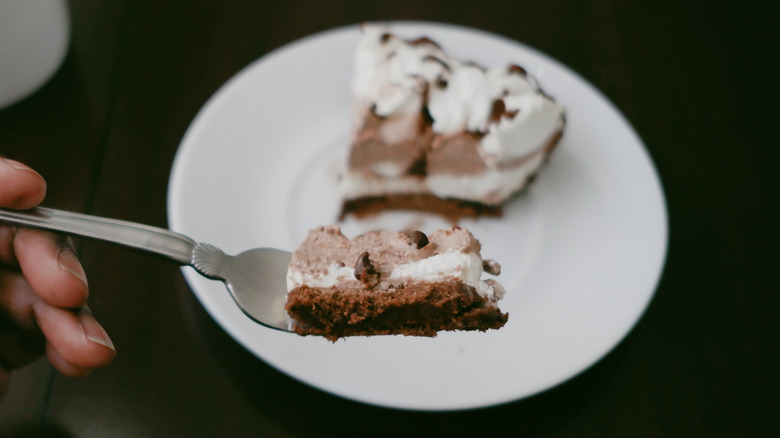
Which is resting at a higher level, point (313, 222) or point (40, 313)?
point (313, 222)

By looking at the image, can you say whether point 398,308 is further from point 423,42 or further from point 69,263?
point 423,42

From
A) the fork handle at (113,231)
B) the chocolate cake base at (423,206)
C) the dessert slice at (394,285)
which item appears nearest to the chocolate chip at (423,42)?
the chocolate cake base at (423,206)

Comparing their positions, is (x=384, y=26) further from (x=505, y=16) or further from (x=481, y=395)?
(x=481, y=395)

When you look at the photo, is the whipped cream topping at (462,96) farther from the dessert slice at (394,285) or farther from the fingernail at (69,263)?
the fingernail at (69,263)

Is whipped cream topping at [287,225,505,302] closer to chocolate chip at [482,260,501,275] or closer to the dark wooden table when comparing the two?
chocolate chip at [482,260,501,275]


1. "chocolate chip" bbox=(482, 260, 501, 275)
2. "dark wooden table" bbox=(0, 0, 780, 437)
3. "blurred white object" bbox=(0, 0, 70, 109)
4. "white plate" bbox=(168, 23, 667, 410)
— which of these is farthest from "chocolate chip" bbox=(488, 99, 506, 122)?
"blurred white object" bbox=(0, 0, 70, 109)

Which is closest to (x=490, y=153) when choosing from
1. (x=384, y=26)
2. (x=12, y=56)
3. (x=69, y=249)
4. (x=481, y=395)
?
(x=384, y=26)
